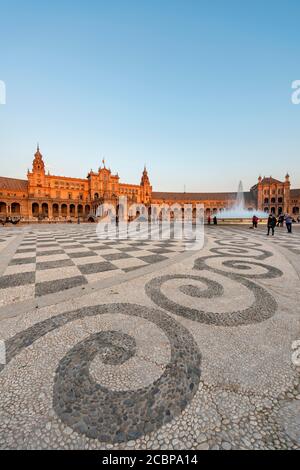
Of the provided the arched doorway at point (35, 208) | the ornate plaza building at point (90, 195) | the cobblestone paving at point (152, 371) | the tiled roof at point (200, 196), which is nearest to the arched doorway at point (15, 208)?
the ornate plaza building at point (90, 195)

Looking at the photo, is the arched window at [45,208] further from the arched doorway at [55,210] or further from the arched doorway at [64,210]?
the arched doorway at [64,210]

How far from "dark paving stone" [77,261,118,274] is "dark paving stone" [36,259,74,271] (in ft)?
1.64

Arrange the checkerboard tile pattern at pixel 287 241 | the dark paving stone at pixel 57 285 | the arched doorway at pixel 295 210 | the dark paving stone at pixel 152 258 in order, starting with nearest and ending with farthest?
1. the dark paving stone at pixel 57 285
2. the dark paving stone at pixel 152 258
3. the checkerboard tile pattern at pixel 287 241
4. the arched doorway at pixel 295 210

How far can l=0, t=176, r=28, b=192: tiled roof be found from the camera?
208 feet

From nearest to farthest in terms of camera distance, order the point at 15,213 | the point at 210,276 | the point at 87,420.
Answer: the point at 87,420
the point at 210,276
the point at 15,213

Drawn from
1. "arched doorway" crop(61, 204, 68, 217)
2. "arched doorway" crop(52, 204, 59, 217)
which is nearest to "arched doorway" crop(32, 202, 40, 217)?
"arched doorway" crop(52, 204, 59, 217)

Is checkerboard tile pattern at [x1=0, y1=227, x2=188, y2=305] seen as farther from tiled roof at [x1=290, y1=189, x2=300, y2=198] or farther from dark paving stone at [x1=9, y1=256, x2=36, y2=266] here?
tiled roof at [x1=290, y1=189, x2=300, y2=198]

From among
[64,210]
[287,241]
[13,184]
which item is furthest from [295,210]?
[13,184]

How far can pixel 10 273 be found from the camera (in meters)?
4.36

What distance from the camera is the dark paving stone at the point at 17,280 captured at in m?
3.70

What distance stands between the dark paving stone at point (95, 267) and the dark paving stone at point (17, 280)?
1.03m

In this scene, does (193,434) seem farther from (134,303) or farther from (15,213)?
(15,213)
